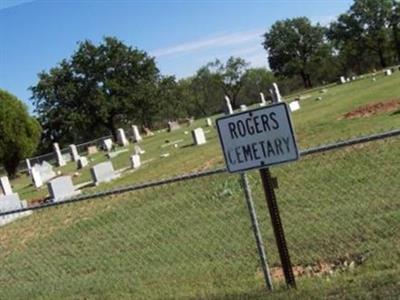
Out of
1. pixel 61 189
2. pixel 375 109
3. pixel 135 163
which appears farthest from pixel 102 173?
pixel 375 109

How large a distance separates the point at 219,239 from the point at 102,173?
45.4 ft

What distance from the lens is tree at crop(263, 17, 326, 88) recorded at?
102m

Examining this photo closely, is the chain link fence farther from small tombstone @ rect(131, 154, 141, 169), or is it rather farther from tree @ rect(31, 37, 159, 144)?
tree @ rect(31, 37, 159, 144)

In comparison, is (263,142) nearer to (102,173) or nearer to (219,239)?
(219,239)

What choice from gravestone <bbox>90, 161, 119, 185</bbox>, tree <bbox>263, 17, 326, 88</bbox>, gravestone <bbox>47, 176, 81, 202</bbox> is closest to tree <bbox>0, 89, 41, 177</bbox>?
gravestone <bbox>90, 161, 119, 185</bbox>

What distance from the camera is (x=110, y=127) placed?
221ft

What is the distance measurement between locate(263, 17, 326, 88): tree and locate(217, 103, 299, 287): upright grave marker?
98223mm

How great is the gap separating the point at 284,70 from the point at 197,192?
304 ft

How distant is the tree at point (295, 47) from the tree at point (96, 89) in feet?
132

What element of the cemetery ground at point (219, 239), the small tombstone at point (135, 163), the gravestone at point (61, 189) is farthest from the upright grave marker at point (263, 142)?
the small tombstone at point (135, 163)

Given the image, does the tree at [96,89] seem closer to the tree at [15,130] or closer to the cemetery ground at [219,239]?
the tree at [15,130]

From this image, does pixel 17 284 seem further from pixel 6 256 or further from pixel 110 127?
pixel 110 127

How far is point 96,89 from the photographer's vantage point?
66.1m

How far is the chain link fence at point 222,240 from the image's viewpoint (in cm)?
652
